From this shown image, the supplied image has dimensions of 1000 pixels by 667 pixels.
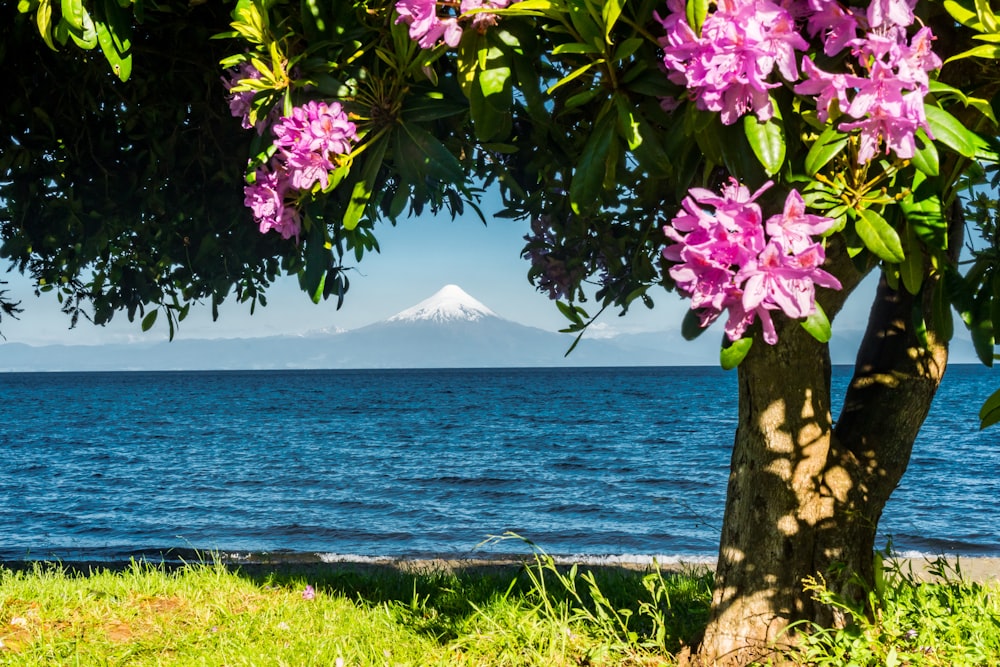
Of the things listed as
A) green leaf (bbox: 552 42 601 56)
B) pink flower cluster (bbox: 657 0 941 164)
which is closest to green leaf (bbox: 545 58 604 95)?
green leaf (bbox: 552 42 601 56)

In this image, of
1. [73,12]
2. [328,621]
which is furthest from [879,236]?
[328,621]

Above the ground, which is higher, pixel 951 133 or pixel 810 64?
pixel 810 64

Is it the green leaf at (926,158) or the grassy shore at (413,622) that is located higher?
the green leaf at (926,158)

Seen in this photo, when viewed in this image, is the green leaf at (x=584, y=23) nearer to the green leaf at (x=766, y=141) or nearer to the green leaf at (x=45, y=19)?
the green leaf at (x=766, y=141)

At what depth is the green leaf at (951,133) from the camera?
1.47 m

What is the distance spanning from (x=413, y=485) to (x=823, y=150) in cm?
1876

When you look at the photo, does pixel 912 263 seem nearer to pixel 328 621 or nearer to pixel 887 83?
pixel 887 83

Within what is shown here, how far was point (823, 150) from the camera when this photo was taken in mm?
1589

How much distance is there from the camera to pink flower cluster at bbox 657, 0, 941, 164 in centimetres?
142

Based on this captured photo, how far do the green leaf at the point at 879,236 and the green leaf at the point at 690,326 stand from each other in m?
0.37

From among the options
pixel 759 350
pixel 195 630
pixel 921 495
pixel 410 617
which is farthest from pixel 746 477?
pixel 921 495

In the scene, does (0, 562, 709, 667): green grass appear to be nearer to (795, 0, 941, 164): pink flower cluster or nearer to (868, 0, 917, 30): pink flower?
(795, 0, 941, 164): pink flower cluster

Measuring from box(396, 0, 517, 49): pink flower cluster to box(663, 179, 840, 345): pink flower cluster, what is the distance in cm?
58

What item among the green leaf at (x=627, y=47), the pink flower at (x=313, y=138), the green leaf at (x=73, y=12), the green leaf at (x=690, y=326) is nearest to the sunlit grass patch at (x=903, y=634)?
the green leaf at (x=690, y=326)
